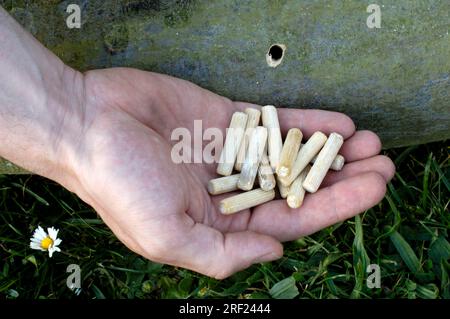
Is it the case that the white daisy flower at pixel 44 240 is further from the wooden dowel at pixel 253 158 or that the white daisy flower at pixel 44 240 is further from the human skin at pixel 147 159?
the wooden dowel at pixel 253 158

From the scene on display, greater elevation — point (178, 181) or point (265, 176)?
point (265, 176)

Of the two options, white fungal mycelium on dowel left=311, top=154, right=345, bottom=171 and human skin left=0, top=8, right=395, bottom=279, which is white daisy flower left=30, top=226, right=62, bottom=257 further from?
white fungal mycelium on dowel left=311, top=154, right=345, bottom=171

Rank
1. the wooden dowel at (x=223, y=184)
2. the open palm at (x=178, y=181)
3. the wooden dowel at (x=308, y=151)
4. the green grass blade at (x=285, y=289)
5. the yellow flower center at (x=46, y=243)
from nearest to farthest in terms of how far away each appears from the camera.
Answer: the open palm at (x=178, y=181), the wooden dowel at (x=223, y=184), the wooden dowel at (x=308, y=151), the green grass blade at (x=285, y=289), the yellow flower center at (x=46, y=243)

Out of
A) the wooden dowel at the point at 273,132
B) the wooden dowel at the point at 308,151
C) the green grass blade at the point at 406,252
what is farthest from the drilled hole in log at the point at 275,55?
the green grass blade at the point at 406,252

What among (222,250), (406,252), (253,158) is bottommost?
(222,250)

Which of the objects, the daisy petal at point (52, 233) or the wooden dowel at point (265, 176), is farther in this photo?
the daisy petal at point (52, 233)

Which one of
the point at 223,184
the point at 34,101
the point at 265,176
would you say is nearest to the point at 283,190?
the point at 265,176
